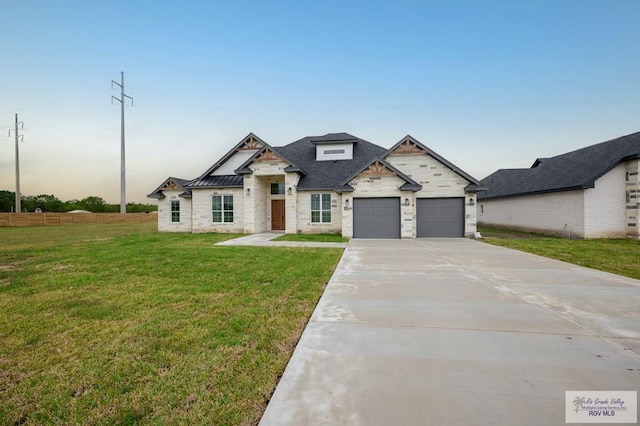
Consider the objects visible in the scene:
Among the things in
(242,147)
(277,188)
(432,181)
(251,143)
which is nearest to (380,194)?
(432,181)

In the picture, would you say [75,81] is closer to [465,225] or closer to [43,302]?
[43,302]

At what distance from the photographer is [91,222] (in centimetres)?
3494

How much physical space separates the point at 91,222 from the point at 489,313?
46374 millimetres

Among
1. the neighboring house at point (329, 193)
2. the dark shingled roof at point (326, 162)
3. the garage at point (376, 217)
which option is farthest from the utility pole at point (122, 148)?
the garage at point (376, 217)

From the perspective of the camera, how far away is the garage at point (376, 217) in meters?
15.1

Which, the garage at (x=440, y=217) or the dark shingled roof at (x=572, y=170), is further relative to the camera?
the garage at (x=440, y=217)

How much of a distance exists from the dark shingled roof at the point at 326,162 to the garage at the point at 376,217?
235 centimetres

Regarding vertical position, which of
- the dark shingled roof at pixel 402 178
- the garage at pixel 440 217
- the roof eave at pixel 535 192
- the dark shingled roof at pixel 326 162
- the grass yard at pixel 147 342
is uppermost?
the dark shingled roof at pixel 326 162

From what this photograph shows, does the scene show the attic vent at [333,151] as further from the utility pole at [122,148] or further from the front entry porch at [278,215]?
the utility pole at [122,148]

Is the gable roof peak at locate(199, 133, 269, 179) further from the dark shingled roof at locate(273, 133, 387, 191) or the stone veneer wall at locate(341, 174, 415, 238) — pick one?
the stone veneer wall at locate(341, 174, 415, 238)

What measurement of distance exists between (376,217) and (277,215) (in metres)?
7.77

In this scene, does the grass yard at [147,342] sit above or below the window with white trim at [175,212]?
below

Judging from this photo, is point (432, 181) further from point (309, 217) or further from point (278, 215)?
point (278, 215)

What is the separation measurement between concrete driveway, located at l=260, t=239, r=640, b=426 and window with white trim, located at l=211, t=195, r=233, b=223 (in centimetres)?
1446
